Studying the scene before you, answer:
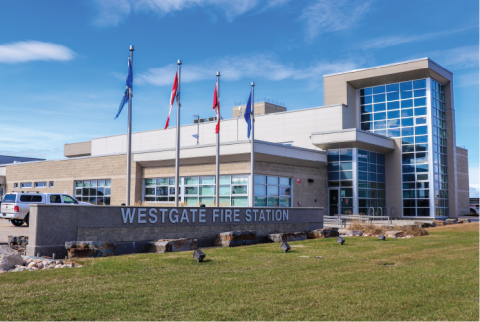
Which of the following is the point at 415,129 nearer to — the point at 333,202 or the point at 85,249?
the point at 333,202

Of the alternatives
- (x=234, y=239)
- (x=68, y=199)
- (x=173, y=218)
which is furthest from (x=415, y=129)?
(x=173, y=218)

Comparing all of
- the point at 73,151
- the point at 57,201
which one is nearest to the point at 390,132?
the point at 57,201

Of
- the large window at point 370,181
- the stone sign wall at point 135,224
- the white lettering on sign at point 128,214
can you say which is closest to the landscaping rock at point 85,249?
the stone sign wall at point 135,224

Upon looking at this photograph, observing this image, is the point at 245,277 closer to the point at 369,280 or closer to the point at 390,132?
the point at 369,280

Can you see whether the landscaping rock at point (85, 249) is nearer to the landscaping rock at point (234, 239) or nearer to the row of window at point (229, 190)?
the landscaping rock at point (234, 239)

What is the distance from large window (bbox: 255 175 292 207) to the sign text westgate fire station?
967 cm

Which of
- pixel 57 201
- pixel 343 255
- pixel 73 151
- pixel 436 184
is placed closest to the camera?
pixel 343 255

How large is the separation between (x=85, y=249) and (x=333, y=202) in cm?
2610

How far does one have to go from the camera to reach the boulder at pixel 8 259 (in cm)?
953

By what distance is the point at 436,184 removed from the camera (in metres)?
37.6

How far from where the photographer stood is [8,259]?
9695 millimetres

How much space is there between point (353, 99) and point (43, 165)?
29.7 meters

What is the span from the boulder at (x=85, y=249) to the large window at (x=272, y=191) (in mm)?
17663

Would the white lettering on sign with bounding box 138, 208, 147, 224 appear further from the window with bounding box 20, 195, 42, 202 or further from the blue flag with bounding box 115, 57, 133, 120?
the window with bounding box 20, 195, 42, 202
